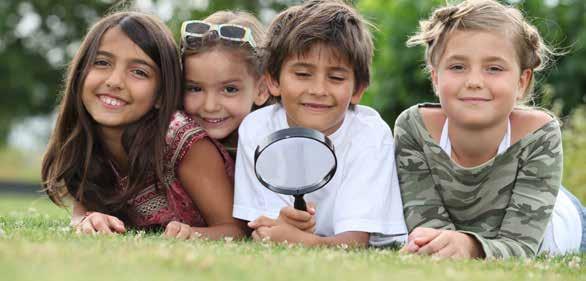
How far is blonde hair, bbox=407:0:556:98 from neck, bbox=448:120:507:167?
1.54 ft

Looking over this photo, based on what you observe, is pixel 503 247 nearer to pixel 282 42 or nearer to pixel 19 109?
pixel 282 42

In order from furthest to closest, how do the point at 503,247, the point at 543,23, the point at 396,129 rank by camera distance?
the point at 543,23, the point at 396,129, the point at 503,247

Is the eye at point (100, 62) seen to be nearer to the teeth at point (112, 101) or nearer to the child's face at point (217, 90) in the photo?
the teeth at point (112, 101)

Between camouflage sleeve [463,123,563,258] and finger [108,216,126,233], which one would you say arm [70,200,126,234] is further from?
camouflage sleeve [463,123,563,258]

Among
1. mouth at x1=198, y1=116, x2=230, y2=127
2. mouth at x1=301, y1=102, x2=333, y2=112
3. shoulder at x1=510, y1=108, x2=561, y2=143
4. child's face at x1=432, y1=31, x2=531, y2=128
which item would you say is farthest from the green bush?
mouth at x1=301, y1=102, x2=333, y2=112

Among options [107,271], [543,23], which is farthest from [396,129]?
[543,23]

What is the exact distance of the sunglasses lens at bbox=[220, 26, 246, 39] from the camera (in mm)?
7266

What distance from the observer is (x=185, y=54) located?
731cm

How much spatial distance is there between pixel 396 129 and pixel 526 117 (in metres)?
0.97

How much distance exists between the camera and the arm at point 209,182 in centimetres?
671

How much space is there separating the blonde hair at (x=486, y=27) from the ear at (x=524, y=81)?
0.10ft

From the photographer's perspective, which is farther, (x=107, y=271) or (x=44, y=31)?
(x=44, y=31)

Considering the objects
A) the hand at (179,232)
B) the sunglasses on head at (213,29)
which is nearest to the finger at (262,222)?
the hand at (179,232)

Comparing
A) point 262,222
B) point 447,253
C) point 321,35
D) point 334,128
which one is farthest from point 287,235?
point 321,35
